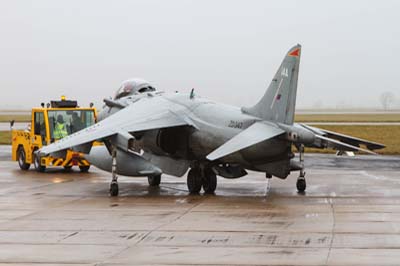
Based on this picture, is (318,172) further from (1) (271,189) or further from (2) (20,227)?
(2) (20,227)

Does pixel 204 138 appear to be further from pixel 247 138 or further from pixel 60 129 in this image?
pixel 60 129

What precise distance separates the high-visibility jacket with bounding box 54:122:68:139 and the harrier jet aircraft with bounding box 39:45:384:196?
4.61m

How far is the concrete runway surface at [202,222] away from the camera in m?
10.7

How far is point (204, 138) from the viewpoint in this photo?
725 inches

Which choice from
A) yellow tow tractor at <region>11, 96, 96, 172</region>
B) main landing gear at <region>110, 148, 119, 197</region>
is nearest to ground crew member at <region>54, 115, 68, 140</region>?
yellow tow tractor at <region>11, 96, 96, 172</region>

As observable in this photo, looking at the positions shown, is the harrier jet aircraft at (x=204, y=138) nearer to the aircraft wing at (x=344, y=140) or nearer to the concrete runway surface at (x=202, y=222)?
the aircraft wing at (x=344, y=140)

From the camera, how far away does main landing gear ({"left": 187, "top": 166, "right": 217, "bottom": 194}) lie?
63.4 ft

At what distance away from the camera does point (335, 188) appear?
19.8 metres

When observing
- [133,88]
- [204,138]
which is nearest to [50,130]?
[133,88]

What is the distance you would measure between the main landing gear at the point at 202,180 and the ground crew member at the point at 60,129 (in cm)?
778

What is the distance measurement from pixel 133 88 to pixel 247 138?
6837mm

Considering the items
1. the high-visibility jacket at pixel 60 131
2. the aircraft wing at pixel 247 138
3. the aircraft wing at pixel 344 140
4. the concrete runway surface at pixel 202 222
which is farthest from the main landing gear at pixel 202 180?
the high-visibility jacket at pixel 60 131

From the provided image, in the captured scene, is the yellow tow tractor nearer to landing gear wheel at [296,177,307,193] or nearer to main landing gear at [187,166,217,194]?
main landing gear at [187,166,217,194]

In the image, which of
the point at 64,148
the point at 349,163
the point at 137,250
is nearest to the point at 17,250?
the point at 137,250
